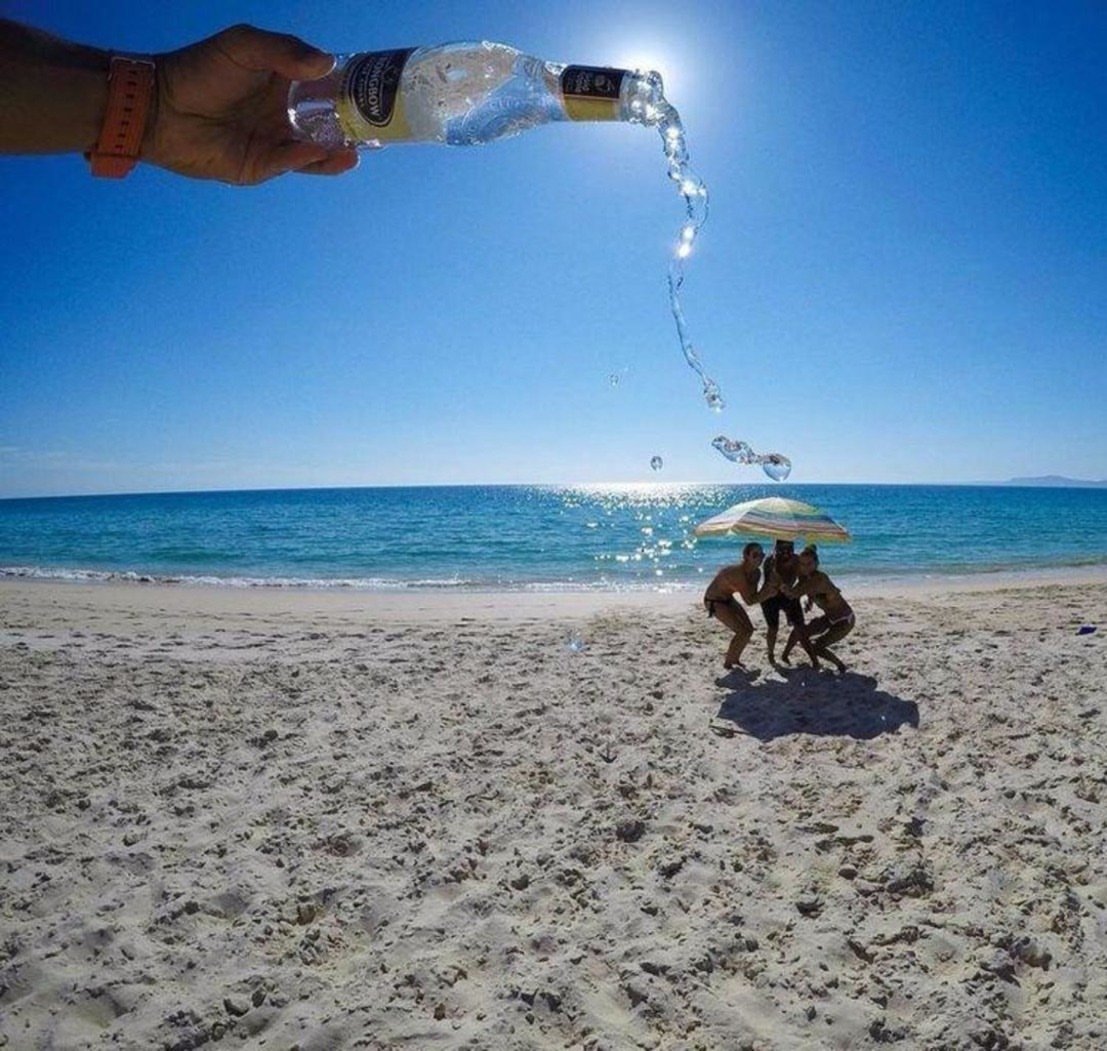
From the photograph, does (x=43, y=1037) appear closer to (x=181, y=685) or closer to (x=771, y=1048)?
(x=771, y=1048)

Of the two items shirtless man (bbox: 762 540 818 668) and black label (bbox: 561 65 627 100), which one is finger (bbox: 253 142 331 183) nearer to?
black label (bbox: 561 65 627 100)

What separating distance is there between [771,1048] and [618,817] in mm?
1843

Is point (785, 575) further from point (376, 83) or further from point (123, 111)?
point (123, 111)

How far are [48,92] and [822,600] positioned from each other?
7.44 metres

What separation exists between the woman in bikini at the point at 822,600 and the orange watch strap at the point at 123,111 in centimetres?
686

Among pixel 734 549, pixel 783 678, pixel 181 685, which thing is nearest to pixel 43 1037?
pixel 181 685

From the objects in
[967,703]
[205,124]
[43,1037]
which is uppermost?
[205,124]

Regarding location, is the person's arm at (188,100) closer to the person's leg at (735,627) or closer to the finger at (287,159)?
the finger at (287,159)

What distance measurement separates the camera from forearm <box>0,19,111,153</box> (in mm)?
1746

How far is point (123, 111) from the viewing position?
190 cm

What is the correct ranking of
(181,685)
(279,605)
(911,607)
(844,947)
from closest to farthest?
1. (844,947)
2. (181,685)
3. (911,607)
4. (279,605)

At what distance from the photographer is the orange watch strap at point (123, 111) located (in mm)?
1883

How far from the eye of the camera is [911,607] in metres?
12.7

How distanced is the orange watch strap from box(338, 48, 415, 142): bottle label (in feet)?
2.22
